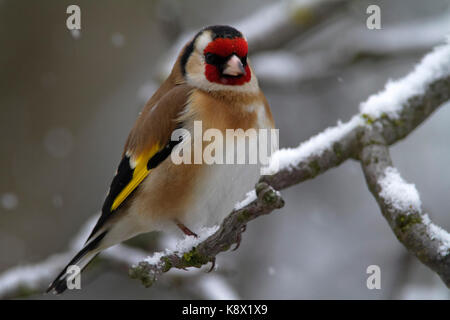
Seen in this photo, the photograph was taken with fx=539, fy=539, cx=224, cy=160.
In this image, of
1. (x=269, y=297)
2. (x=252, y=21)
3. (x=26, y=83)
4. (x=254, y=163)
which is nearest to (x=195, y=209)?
(x=254, y=163)

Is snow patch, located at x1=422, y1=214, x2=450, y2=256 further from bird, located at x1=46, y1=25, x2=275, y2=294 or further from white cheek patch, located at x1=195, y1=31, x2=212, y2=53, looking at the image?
white cheek patch, located at x1=195, y1=31, x2=212, y2=53

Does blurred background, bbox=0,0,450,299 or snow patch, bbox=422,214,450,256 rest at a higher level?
blurred background, bbox=0,0,450,299

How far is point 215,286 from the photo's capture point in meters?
3.87

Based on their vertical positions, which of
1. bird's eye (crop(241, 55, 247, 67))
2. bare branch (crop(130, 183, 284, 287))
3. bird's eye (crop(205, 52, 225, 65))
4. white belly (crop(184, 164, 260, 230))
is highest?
bird's eye (crop(205, 52, 225, 65))

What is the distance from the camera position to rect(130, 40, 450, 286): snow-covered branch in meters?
2.28

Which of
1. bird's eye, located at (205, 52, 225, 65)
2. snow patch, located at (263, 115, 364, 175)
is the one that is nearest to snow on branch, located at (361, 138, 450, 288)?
snow patch, located at (263, 115, 364, 175)

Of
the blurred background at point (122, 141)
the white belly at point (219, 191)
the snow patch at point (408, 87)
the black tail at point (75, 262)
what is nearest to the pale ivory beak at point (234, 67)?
the white belly at point (219, 191)

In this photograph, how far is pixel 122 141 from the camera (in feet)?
24.1

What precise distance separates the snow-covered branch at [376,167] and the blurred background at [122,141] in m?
2.68

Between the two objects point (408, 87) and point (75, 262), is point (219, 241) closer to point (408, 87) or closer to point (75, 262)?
point (75, 262)

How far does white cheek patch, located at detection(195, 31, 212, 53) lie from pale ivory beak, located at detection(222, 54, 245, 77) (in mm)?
186

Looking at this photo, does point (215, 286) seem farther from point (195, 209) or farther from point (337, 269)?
point (337, 269)

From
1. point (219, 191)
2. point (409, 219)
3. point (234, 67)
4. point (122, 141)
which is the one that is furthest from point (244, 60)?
point (122, 141)

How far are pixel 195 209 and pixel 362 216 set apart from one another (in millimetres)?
4512
